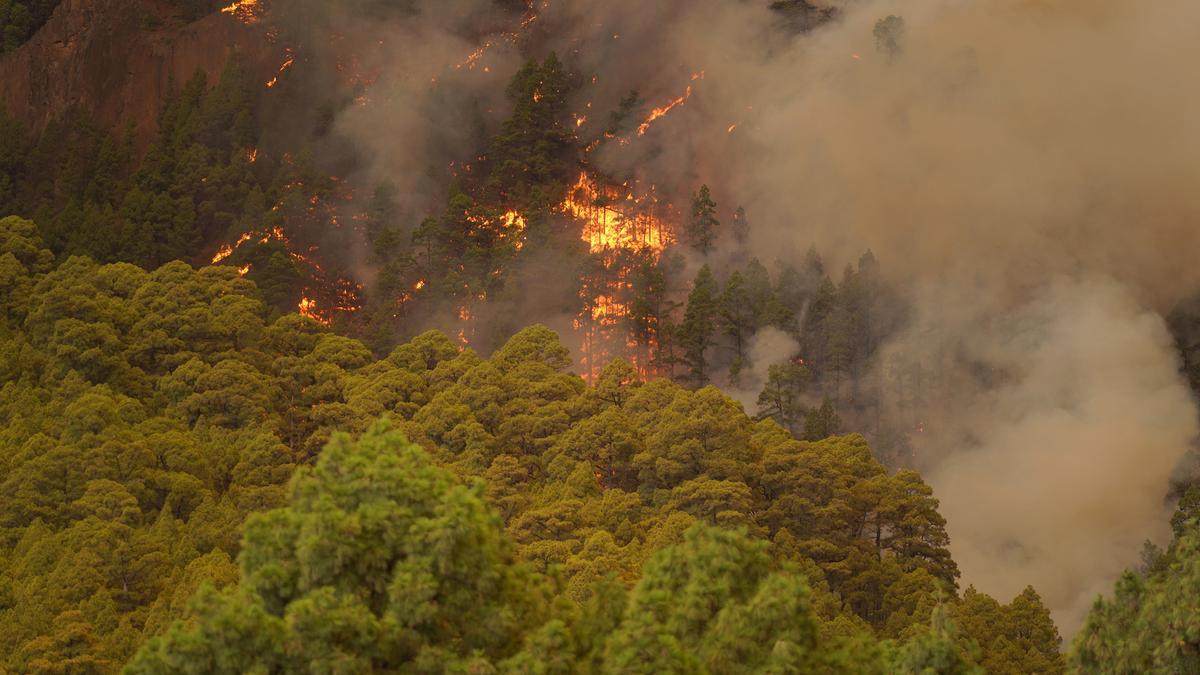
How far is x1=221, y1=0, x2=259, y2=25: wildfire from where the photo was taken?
4464 inches

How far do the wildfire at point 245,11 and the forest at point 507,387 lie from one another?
0.16 metres

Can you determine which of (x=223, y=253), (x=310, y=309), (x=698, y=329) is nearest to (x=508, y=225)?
(x=310, y=309)

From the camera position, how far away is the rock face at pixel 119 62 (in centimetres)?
11275

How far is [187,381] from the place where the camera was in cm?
8175

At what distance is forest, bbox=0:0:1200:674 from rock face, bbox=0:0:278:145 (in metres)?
0.72

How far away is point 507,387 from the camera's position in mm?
83062

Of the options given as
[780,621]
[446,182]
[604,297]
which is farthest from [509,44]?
[780,621]

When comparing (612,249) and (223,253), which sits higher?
(612,249)

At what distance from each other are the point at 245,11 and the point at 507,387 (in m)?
36.9

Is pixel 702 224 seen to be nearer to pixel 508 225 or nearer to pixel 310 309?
pixel 508 225

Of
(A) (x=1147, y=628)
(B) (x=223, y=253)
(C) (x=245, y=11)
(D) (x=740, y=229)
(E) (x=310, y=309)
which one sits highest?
(C) (x=245, y=11)

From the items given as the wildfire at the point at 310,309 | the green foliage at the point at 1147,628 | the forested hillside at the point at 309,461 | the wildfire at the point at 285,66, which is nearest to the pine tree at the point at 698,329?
the wildfire at the point at 310,309

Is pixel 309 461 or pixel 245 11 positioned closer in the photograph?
pixel 309 461

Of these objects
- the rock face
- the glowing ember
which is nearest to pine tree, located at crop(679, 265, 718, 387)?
the glowing ember
